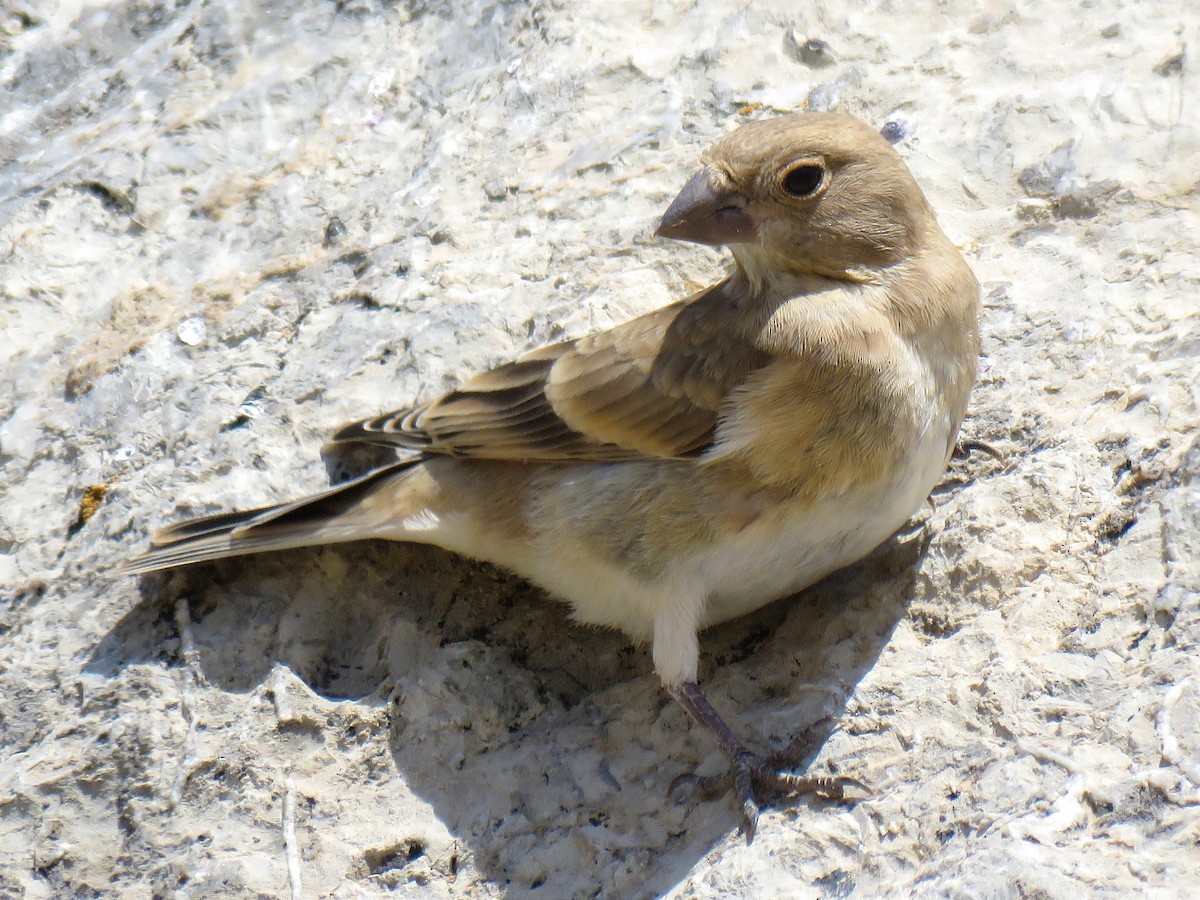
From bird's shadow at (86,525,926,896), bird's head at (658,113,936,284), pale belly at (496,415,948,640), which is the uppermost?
bird's head at (658,113,936,284)

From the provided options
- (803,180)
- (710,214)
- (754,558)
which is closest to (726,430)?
(754,558)

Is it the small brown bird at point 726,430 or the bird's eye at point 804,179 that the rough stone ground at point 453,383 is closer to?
the small brown bird at point 726,430

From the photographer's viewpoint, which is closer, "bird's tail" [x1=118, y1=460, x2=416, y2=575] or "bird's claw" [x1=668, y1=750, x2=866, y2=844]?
"bird's claw" [x1=668, y1=750, x2=866, y2=844]

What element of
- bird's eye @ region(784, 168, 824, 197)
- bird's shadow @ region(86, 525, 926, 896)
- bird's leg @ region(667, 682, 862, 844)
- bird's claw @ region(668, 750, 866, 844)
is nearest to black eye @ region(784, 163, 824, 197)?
bird's eye @ region(784, 168, 824, 197)

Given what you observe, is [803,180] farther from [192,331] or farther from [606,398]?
[192,331]

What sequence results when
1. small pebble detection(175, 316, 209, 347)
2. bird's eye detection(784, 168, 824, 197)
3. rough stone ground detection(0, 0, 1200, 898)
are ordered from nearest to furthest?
rough stone ground detection(0, 0, 1200, 898) → bird's eye detection(784, 168, 824, 197) → small pebble detection(175, 316, 209, 347)

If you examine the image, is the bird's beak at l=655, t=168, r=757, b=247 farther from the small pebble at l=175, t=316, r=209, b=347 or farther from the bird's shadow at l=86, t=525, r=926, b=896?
the small pebble at l=175, t=316, r=209, b=347
